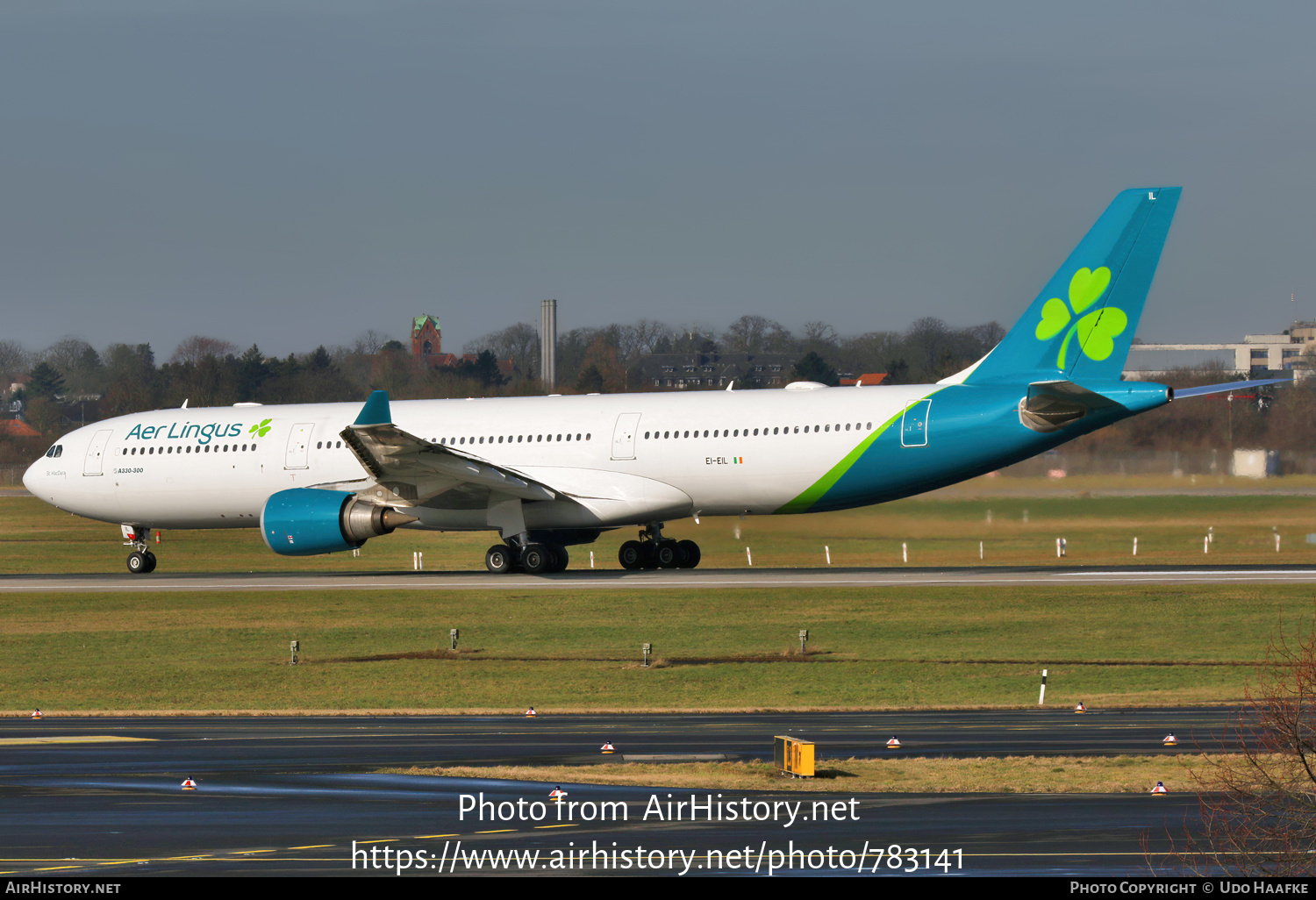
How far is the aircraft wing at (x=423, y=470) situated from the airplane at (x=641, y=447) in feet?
0.18

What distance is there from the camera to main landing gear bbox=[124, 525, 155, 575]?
4456cm

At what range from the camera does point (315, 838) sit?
1291 cm

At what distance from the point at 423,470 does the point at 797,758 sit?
22.3 meters

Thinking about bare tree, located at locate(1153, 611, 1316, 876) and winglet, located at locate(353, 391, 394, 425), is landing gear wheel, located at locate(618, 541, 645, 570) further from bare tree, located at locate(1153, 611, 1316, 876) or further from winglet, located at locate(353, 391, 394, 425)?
bare tree, located at locate(1153, 611, 1316, 876)

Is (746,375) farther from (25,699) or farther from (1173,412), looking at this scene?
(25,699)

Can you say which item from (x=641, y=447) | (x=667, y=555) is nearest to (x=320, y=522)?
(x=641, y=447)

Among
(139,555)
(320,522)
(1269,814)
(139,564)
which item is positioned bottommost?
(139,564)

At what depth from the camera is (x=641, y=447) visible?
124 feet

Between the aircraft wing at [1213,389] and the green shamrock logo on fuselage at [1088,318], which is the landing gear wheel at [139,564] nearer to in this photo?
the green shamrock logo on fuselage at [1088,318]

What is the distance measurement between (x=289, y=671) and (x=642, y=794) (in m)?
15.4

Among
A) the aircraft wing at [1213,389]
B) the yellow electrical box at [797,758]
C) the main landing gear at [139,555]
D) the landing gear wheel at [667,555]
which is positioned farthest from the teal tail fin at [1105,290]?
the main landing gear at [139,555]

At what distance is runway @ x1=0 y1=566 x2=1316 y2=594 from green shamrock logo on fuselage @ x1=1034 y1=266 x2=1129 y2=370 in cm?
537

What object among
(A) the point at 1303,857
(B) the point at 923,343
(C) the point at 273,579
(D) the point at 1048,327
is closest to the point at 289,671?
(C) the point at 273,579

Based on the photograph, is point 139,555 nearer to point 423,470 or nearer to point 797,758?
point 423,470
